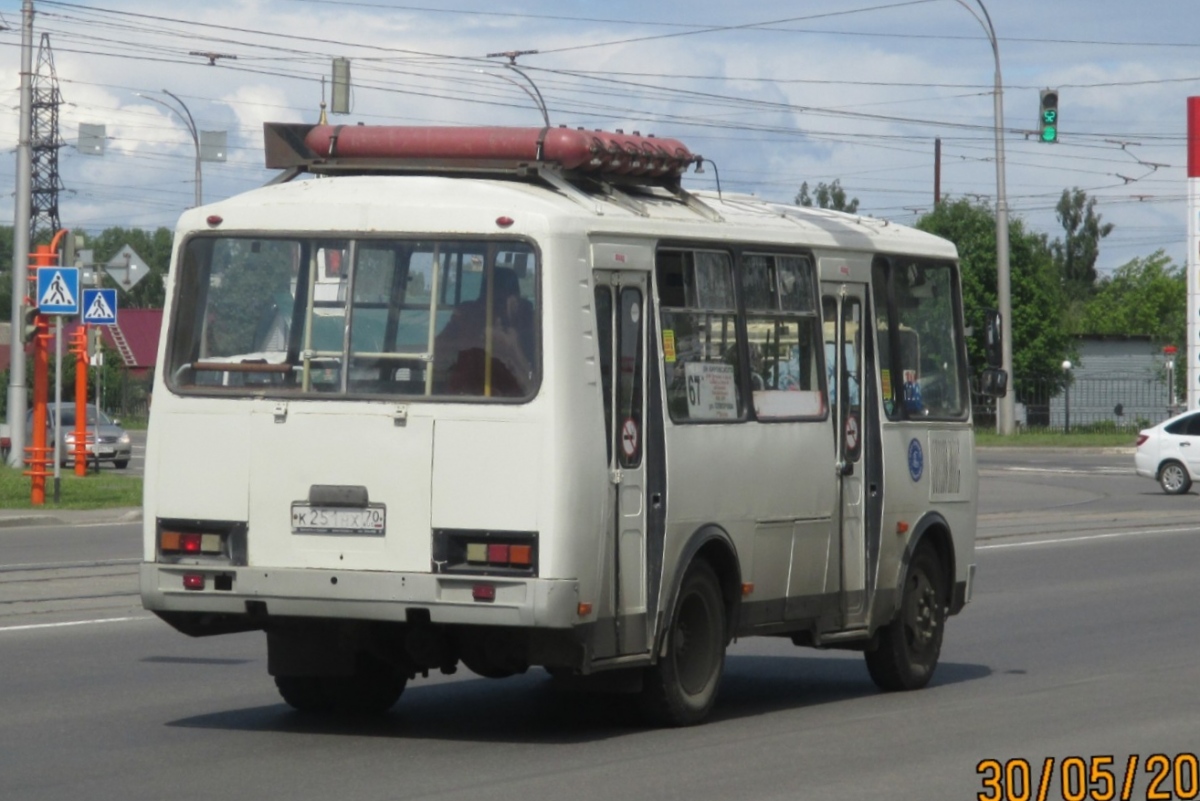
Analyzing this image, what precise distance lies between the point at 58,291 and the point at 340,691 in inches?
676

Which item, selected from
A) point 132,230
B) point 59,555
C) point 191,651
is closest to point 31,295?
point 59,555

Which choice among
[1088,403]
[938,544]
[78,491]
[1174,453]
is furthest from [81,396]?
[1088,403]

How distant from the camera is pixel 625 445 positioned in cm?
922

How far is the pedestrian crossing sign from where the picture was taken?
2931 centimetres

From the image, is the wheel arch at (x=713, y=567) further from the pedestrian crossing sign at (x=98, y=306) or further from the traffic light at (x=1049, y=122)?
the traffic light at (x=1049, y=122)

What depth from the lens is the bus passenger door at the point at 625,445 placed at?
9102 mm

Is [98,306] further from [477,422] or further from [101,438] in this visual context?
[477,422]

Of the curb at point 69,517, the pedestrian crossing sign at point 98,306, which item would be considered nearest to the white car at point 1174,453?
the pedestrian crossing sign at point 98,306

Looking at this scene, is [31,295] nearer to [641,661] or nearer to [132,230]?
[641,661]

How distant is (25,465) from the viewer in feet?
119

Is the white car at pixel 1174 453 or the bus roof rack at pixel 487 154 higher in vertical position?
the bus roof rack at pixel 487 154

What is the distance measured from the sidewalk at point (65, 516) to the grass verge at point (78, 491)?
1.90ft

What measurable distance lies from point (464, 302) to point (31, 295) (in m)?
26.8
